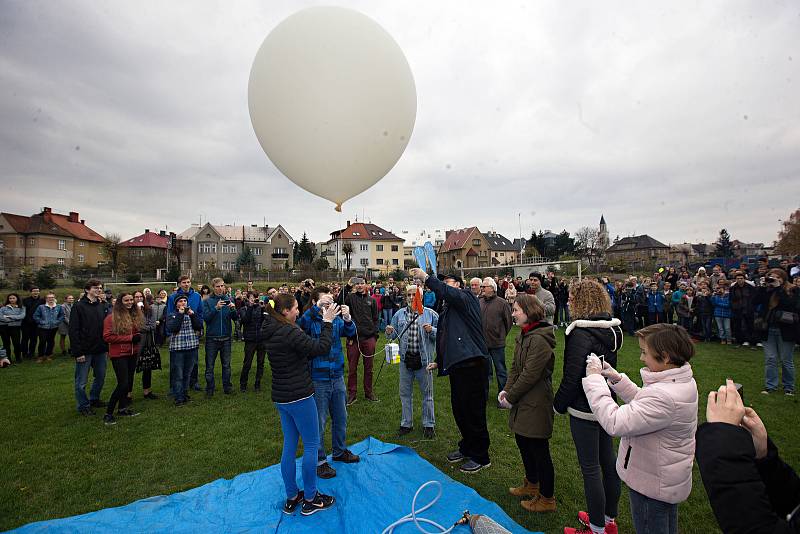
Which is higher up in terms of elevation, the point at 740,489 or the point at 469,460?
the point at 740,489

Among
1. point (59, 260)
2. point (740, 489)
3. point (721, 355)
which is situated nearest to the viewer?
point (740, 489)

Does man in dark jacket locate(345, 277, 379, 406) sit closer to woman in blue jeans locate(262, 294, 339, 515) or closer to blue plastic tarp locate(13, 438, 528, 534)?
blue plastic tarp locate(13, 438, 528, 534)

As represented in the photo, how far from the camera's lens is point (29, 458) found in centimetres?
444

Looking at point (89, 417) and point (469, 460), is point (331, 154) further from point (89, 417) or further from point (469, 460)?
point (89, 417)

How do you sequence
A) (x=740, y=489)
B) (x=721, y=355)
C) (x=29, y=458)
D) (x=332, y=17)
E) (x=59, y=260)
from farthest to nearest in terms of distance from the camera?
(x=59, y=260)
(x=721, y=355)
(x=29, y=458)
(x=332, y=17)
(x=740, y=489)

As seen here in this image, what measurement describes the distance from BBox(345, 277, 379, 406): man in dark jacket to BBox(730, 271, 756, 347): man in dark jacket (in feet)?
30.4

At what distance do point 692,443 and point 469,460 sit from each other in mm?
2416

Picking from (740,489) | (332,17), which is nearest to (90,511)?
(740,489)

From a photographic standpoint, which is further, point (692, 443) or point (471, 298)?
point (471, 298)

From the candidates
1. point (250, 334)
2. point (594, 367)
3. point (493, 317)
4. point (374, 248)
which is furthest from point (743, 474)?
point (374, 248)

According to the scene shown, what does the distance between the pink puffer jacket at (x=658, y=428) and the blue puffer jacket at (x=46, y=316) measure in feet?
43.1

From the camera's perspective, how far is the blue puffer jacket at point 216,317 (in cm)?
648

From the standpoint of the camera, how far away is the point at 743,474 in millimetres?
1136

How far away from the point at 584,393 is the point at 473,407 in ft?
5.18
